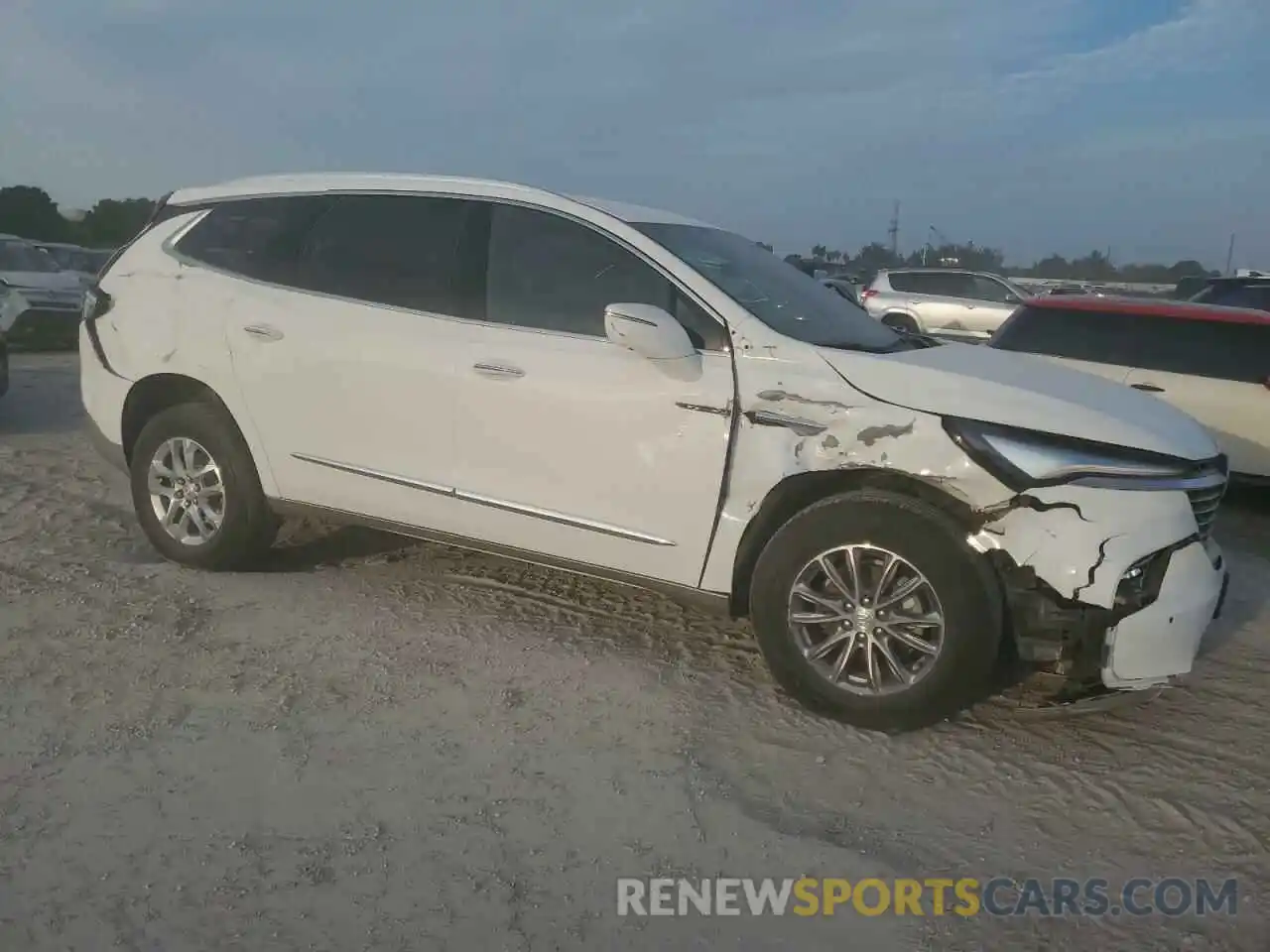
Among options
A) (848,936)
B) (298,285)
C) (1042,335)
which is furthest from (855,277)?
(848,936)

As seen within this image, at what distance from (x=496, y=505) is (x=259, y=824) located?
5.35ft

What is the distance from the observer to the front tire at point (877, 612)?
3.45 metres

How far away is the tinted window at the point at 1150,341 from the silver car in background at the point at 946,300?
9697 mm

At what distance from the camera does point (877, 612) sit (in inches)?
142

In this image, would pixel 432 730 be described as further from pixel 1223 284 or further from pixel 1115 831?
pixel 1223 284

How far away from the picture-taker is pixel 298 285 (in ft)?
15.4

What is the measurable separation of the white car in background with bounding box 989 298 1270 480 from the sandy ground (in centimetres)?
291

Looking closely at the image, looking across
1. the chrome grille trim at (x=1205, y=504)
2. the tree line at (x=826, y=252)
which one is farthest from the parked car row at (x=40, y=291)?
the chrome grille trim at (x=1205, y=504)

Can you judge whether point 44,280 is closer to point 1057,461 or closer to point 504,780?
point 504,780

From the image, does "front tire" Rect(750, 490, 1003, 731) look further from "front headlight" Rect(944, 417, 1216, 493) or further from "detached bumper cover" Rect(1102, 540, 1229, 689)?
"detached bumper cover" Rect(1102, 540, 1229, 689)

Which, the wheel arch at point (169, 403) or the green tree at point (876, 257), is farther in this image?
the green tree at point (876, 257)

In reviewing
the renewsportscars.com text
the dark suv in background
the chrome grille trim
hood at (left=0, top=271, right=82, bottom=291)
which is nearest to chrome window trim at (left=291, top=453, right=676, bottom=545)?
the renewsportscars.com text

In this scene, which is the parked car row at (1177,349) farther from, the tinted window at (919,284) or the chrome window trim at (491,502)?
the tinted window at (919,284)

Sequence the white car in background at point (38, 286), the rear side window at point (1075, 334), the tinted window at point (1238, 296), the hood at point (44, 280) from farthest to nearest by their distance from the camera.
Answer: the hood at point (44, 280), the white car in background at point (38, 286), the tinted window at point (1238, 296), the rear side window at point (1075, 334)
